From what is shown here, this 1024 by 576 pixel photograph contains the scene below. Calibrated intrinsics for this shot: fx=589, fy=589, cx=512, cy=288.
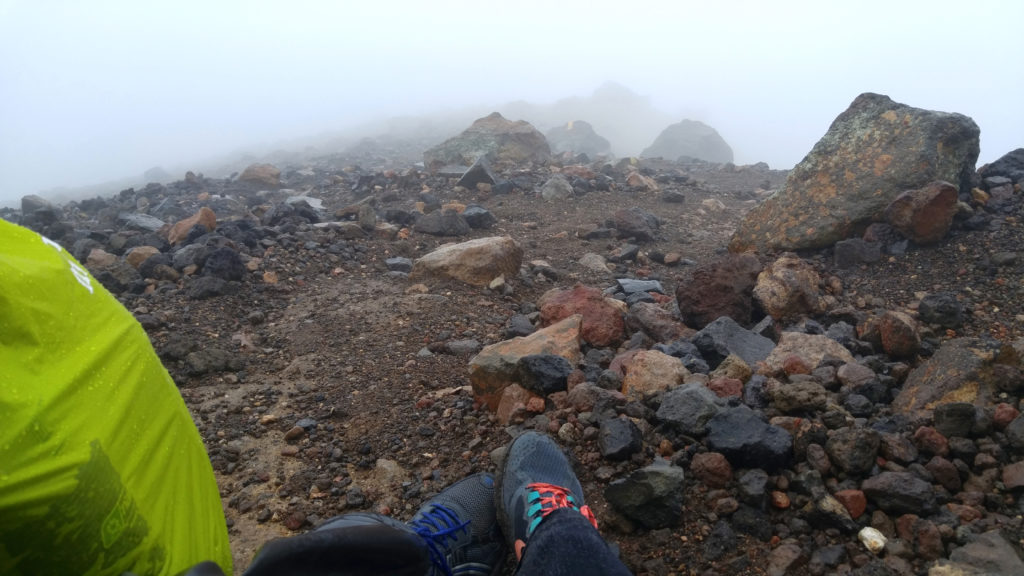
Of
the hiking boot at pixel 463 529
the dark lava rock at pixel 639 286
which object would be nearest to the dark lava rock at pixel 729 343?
the dark lava rock at pixel 639 286

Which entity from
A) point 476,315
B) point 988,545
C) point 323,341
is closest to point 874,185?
point 476,315

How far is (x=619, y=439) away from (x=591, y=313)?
1379 mm

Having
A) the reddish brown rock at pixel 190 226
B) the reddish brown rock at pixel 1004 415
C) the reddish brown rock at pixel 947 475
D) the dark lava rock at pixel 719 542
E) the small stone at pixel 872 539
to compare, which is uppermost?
the reddish brown rock at pixel 190 226

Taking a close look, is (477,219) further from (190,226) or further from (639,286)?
(190,226)

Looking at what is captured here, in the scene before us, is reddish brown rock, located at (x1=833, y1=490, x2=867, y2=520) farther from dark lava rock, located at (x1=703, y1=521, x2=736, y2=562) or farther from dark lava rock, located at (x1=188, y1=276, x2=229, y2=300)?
dark lava rock, located at (x1=188, y1=276, x2=229, y2=300)

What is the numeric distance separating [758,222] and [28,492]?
4.79m

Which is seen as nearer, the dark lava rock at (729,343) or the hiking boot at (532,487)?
the hiking boot at (532,487)

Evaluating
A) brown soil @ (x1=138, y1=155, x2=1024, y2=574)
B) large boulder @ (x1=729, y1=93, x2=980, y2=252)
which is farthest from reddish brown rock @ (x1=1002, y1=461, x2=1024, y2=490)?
large boulder @ (x1=729, y1=93, x2=980, y2=252)

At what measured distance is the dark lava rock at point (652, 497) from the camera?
Result: 1802 mm

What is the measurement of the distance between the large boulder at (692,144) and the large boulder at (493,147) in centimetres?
1060

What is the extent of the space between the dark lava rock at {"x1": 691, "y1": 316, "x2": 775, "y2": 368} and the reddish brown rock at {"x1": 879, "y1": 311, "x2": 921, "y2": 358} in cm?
51

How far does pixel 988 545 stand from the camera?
4.79 feet

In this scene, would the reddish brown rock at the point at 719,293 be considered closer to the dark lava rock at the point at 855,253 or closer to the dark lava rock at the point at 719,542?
the dark lava rock at the point at 855,253

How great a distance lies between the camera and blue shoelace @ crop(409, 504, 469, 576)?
1.81 meters
